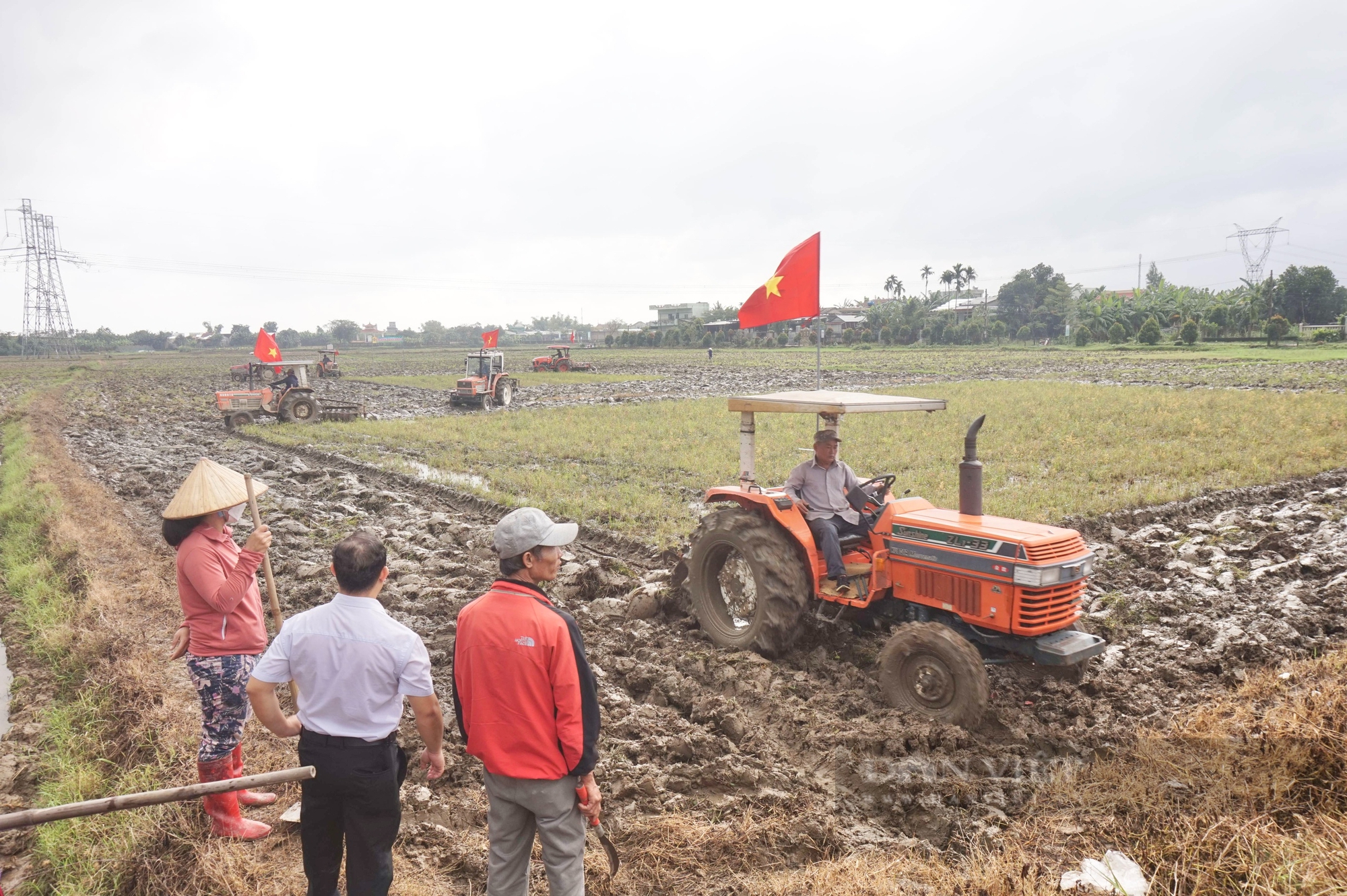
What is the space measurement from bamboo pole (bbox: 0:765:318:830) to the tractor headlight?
377 cm

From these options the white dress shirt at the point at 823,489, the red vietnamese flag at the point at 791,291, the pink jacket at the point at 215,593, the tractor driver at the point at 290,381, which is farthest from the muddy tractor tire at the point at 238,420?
the pink jacket at the point at 215,593

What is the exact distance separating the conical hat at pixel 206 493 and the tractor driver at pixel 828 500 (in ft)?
11.4

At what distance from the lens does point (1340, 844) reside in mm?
2938

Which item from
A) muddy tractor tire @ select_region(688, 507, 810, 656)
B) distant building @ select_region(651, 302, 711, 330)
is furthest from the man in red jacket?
distant building @ select_region(651, 302, 711, 330)

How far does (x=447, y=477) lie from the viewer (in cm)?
1345

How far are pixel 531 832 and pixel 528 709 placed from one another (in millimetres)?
538

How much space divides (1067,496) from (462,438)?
12.5 metres

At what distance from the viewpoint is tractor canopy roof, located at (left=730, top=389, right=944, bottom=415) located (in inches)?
205

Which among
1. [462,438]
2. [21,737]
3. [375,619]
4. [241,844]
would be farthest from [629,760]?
[462,438]

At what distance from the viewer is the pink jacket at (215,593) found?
3.54 meters

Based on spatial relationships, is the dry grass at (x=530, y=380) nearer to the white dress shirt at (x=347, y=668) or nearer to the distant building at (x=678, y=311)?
the white dress shirt at (x=347, y=668)

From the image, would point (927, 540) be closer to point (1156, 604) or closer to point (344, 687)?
point (1156, 604)

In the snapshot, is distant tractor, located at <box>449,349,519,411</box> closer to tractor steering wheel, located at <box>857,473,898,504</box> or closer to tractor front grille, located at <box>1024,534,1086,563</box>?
tractor steering wheel, located at <box>857,473,898,504</box>

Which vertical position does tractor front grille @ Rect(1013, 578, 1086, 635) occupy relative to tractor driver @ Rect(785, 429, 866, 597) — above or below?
below
